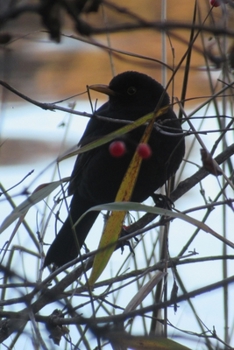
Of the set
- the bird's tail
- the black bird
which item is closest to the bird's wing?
the black bird

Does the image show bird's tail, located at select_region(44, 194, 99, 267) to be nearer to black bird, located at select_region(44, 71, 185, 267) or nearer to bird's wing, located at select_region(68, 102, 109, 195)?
black bird, located at select_region(44, 71, 185, 267)

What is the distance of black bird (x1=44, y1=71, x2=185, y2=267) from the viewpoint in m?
2.96

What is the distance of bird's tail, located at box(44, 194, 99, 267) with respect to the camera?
295cm

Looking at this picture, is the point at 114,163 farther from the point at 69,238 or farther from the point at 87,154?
the point at 69,238

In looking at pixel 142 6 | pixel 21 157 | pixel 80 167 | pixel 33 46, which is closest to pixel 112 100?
pixel 80 167

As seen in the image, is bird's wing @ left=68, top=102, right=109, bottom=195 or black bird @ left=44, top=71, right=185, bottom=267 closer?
black bird @ left=44, top=71, right=185, bottom=267

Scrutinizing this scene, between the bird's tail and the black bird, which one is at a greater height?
the black bird

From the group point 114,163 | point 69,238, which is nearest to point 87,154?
point 114,163

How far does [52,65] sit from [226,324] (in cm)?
294

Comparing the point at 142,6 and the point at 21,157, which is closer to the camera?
the point at 142,6

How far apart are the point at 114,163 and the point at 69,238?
47cm

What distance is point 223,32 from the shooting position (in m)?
0.74

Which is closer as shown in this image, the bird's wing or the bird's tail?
the bird's tail

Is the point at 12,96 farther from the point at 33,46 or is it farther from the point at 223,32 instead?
the point at 223,32
